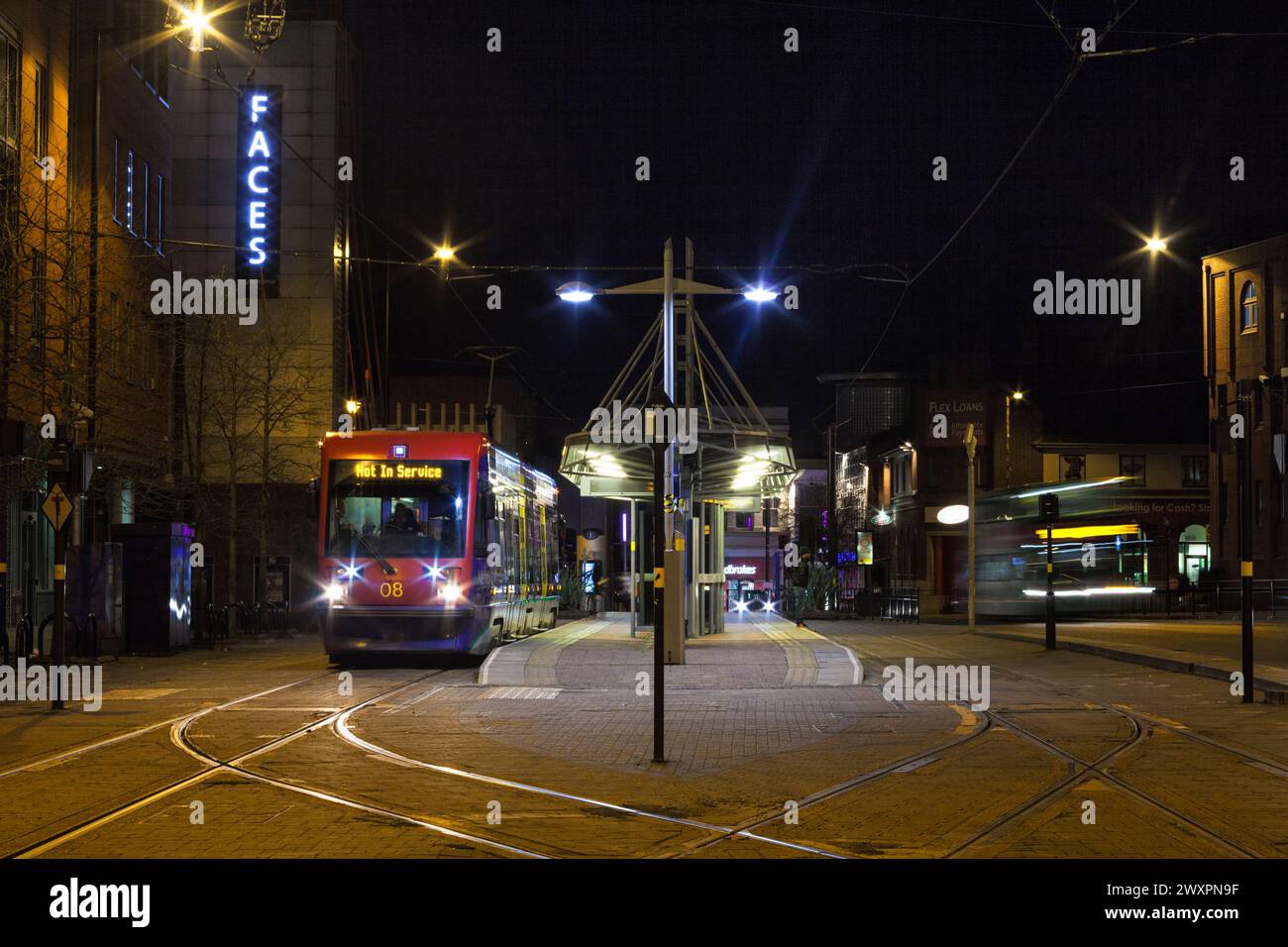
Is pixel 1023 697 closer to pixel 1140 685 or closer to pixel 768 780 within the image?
pixel 1140 685

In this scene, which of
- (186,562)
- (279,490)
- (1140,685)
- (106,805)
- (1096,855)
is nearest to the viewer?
(1096,855)

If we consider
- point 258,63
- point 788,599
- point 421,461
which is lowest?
point 788,599

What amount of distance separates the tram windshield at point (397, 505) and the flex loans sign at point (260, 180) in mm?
25312

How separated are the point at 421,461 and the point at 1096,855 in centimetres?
1624

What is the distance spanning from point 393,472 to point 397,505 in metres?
0.52

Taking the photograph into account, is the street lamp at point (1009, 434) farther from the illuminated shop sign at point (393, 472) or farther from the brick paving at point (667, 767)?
the illuminated shop sign at point (393, 472)

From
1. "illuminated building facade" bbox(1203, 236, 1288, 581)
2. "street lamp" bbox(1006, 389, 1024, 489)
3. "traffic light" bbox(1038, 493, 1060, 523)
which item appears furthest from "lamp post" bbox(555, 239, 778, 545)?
"street lamp" bbox(1006, 389, 1024, 489)

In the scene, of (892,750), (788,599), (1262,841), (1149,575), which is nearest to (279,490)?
(788,599)

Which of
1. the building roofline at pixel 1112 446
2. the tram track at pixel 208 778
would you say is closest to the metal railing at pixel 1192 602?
the building roofline at pixel 1112 446

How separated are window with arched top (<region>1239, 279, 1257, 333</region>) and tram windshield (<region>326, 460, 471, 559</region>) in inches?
1800

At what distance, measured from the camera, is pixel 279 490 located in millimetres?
46531

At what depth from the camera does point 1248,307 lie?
6041 cm

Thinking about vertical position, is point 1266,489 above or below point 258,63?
below

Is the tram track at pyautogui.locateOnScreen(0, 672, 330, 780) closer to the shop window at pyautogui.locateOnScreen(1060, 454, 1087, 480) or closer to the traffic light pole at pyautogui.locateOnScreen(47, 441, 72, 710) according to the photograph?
the traffic light pole at pyautogui.locateOnScreen(47, 441, 72, 710)
